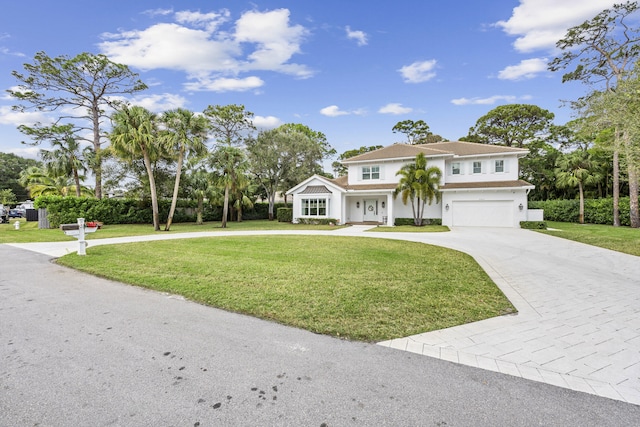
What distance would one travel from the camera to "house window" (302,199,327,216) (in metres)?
23.9

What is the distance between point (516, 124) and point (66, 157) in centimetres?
4338

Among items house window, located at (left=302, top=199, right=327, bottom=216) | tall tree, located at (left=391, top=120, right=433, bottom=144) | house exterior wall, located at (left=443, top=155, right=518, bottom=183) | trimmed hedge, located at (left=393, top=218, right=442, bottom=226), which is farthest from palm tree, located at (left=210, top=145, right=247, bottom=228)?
tall tree, located at (left=391, top=120, right=433, bottom=144)

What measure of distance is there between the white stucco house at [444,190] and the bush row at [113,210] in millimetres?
10772

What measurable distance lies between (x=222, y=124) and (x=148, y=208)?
13.5 metres

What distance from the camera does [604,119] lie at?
1059cm

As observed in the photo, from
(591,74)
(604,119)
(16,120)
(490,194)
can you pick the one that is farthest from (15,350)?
(591,74)

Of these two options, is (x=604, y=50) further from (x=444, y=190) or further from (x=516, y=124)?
(x=444, y=190)

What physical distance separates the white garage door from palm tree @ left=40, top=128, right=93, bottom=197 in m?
29.8

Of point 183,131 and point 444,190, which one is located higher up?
point 183,131

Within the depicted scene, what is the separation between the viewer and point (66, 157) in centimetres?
2231

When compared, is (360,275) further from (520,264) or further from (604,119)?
(604,119)

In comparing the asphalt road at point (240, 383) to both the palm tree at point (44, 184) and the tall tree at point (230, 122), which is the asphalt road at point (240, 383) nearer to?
the palm tree at point (44, 184)

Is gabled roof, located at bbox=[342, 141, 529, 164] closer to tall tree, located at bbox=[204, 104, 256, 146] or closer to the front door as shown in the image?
the front door

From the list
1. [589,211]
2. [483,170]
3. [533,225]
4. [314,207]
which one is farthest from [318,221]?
[589,211]
